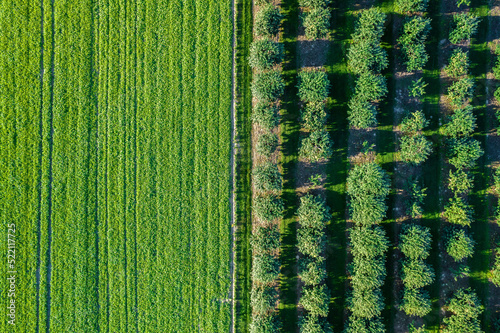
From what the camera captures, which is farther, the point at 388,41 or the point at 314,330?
the point at 388,41

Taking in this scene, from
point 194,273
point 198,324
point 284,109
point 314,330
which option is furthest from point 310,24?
point 198,324

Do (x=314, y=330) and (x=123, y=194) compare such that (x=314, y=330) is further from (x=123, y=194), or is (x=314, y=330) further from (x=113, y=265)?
(x=123, y=194)

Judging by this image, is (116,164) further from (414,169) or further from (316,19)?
(414,169)

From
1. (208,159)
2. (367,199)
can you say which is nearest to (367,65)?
(367,199)

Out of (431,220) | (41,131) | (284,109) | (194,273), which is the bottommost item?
(194,273)

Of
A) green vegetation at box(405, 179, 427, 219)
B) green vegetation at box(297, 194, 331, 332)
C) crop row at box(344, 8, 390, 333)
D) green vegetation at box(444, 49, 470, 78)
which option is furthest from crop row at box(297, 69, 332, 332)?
green vegetation at box(444, 49, 470, 78)
